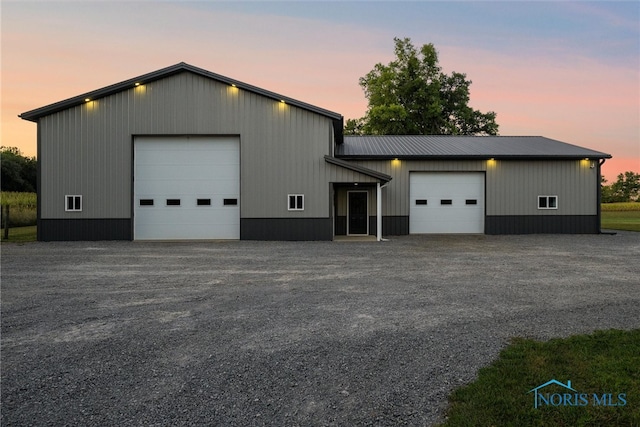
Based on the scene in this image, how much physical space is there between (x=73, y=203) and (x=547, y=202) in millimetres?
21888

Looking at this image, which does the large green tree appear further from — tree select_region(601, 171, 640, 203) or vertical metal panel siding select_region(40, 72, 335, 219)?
tree select_region(601, 171, 640, 203)

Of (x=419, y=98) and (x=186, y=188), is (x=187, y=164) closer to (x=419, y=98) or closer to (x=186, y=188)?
(x=186, y=188)

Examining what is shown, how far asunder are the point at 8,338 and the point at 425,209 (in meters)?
17.1

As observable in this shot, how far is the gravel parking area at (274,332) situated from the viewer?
9.04 feet

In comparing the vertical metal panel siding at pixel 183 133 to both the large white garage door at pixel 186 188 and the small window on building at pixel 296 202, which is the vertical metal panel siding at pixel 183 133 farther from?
the large white garage door at pixel 186 188

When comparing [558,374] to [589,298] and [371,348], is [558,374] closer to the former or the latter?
[371,348]

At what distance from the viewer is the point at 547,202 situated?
1864 cm

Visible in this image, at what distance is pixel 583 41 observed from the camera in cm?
2022

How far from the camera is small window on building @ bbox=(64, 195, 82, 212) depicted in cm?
1588

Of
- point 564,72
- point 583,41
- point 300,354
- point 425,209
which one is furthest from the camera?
point 564,72

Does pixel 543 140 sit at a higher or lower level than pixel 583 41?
lower

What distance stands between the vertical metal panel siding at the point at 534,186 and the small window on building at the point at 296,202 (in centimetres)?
940

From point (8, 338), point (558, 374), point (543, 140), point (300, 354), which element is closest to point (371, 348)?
point (300, 354)

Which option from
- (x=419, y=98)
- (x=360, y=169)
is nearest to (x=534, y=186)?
(x=360, y=169)
